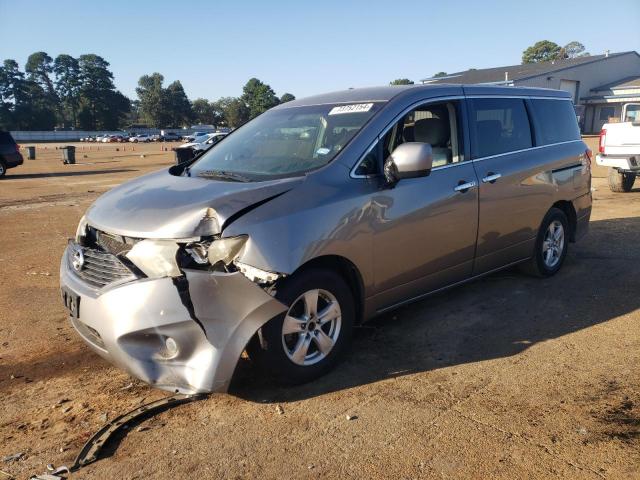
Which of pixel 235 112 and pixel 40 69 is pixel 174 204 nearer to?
pixel 235 112

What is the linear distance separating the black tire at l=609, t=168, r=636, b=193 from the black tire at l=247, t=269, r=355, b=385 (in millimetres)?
10342

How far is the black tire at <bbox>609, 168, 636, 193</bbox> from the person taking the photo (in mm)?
11555

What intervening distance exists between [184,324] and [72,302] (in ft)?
3.01

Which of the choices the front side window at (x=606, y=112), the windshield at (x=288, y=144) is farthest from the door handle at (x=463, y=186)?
the front side window at (x=606, y=112)

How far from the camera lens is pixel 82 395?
3352mm

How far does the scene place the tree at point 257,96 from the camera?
11062cm

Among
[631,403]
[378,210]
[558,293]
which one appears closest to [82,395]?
[378,210]

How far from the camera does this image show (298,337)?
3305 mm

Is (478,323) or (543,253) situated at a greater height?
(543,253)

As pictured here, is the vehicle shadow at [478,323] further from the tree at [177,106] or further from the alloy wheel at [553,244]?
the tree at [177,106]

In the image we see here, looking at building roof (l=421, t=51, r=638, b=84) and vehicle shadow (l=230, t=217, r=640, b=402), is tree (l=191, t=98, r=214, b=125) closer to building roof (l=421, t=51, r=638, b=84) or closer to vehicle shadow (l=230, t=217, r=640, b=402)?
building roof (l=421, t=51, r=638, b=84)

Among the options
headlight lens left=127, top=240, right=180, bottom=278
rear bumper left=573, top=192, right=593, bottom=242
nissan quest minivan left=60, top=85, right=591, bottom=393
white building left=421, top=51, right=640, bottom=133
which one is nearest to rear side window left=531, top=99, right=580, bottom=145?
nissan quest minivan left=60, top=85, right=591, bottom=393

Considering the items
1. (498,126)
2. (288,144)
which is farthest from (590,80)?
(288,144)

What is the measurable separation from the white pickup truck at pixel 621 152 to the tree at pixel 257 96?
326ft
